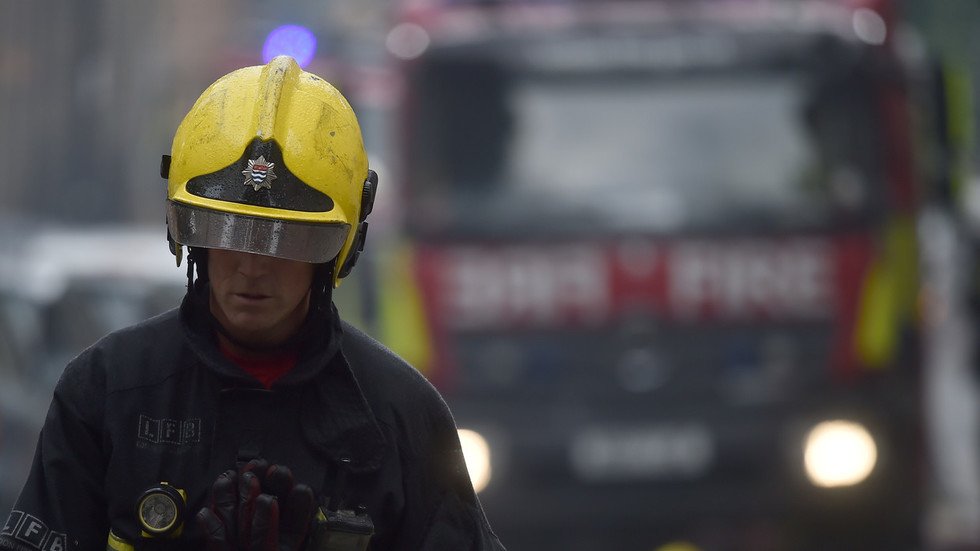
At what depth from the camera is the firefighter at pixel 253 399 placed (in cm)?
266

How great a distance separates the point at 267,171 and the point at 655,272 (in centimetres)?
596

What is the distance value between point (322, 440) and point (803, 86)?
641cm

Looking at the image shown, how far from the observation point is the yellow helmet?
271cm

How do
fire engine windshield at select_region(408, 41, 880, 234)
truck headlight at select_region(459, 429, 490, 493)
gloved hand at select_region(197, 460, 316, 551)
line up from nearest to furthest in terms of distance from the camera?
gloved hand at select_region(197, 460, 316, 551), truck headlight at select_region(459, 429, 490, 493), fire engine windshield at select_region(408, 41, 880, 234)

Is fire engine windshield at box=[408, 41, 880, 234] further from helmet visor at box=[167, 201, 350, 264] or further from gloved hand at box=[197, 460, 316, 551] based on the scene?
gloved hand at box=[197, 460, 316, 551]

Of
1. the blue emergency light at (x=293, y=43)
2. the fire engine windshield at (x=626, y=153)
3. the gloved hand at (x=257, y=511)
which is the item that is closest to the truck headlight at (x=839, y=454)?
the fire engine windshield at (x=626, y=153)

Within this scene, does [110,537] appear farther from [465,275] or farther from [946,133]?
[946,133]

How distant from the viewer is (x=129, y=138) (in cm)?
3028

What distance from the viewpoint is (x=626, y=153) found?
876 cm

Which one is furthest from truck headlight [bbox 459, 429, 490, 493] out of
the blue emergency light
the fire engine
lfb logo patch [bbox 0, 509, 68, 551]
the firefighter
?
lfb logo patch [bbox 0, 509, 68, 551]

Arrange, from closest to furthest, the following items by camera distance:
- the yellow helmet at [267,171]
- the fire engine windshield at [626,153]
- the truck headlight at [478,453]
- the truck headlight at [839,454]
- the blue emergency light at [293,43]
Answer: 1. the yellow helmet at [267,171]
2. the truck headlight at [839,454]
3. the truck headlight at [478,453]
4. the fire engine windshield at [626,153]
5. the blue emergency light at [293,43]

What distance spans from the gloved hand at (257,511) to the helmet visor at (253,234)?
0.30 meters

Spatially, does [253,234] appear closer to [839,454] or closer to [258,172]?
[258,172]

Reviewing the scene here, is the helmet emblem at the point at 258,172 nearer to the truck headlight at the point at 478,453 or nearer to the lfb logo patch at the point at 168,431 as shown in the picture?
the lfb logo patch at the point at 168,431
